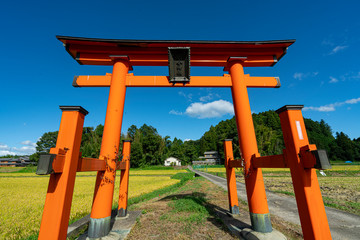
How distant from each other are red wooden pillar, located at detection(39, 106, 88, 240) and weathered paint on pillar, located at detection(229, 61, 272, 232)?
3.32 m

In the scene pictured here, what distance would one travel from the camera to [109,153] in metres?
3.41

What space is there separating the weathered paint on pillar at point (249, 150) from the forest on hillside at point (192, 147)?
71.3 ft

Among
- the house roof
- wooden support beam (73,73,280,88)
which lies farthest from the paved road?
the house roof

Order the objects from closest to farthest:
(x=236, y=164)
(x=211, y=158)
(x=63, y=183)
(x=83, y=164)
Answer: (x=63, y=183) → (x=83, y=164) → (x=236, y=164) → (x=211, y=158)

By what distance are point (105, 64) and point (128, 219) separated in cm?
453

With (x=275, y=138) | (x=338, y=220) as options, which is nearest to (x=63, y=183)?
(x=338, y=220)

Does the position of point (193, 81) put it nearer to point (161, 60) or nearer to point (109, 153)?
point (161, 60)

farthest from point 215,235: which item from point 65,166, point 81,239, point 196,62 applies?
point 196,62

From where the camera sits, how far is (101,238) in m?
2.93

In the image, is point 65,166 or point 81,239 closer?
point 65,166

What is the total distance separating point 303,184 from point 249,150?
67.3 inches

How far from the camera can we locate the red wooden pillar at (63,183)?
1692 millimetres

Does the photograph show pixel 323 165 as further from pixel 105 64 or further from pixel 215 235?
pixel 105 64

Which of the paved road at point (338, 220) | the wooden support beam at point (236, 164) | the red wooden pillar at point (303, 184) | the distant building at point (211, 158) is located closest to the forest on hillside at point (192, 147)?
the distant building at point (211, 158)
